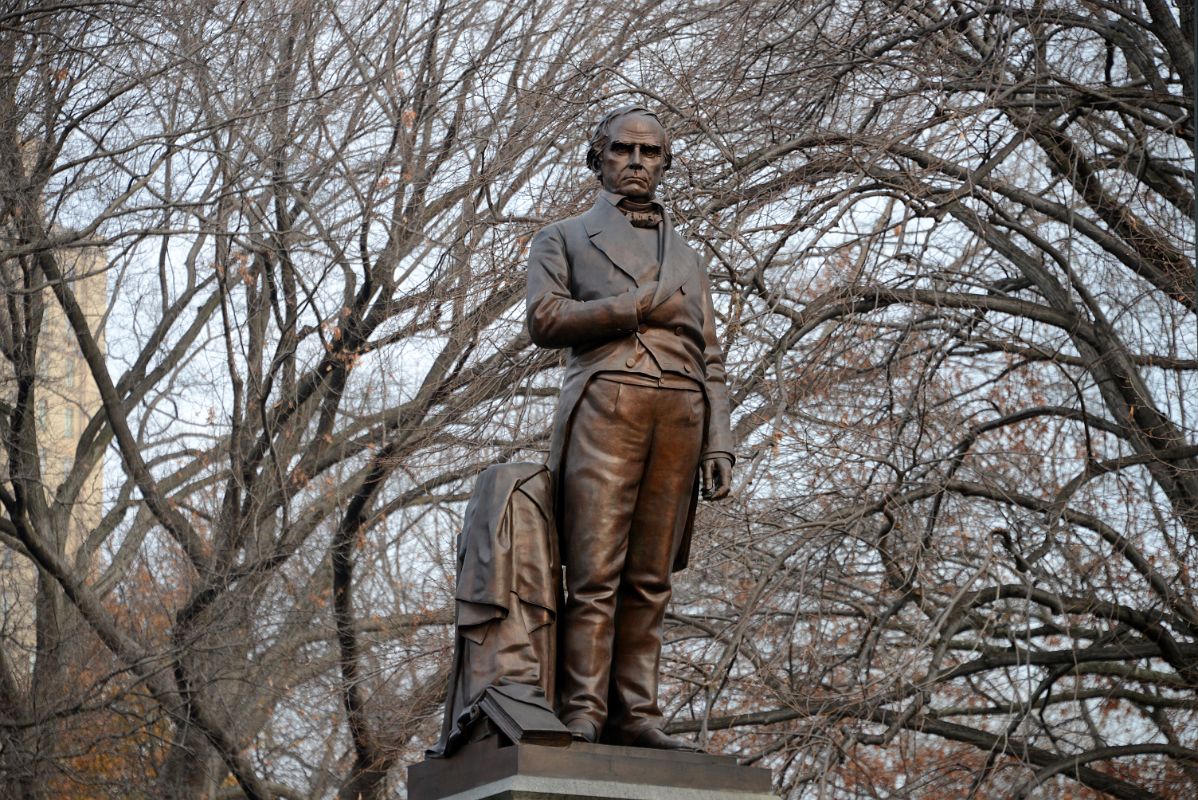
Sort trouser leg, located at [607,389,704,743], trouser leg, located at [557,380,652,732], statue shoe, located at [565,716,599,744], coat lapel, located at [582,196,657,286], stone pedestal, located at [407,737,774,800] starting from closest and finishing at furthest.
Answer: stone pedestal, located at [407,737,774,800], statue shoe, located at [565,716,599,744], trouser leg, located at [557,380,652,732], trouser leg, located at [607,389,704,743], coat lapel, located at [582,196,657,286]

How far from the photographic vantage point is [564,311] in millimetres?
5578

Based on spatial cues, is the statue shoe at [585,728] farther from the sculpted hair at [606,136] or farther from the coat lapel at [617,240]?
the sculpted hair at [606,136]

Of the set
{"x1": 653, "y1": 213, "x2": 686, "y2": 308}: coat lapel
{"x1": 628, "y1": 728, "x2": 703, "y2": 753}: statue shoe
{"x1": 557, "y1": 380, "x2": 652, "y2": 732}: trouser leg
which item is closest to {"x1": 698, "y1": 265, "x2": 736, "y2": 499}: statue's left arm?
{"x1": 653, "y1": 213, "x2": 686, "y2": 308}: coat lapel

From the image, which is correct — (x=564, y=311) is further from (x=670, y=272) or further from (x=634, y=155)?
(x=634, y=155)

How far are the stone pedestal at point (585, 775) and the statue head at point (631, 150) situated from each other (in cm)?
184

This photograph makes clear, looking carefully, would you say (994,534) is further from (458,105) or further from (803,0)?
(458,105)

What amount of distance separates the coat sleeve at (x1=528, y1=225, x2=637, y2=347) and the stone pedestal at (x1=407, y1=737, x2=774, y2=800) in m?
1.30

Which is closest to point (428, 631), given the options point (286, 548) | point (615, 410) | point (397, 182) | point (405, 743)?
point (405, 743)

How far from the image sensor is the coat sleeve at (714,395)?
5680mm

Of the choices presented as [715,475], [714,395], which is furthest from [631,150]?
[715,475]

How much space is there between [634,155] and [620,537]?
1252 mm

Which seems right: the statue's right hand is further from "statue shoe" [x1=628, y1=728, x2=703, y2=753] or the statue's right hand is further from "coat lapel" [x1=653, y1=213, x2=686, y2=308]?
"statue shoe" [x1=628, y1=728, x2=703, y2=753]

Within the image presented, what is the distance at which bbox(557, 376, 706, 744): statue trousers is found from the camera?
18.0 feet

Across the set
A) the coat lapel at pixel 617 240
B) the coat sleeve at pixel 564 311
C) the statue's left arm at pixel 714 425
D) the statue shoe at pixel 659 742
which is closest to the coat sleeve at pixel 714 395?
the statue's left arm at pixel 714 425
